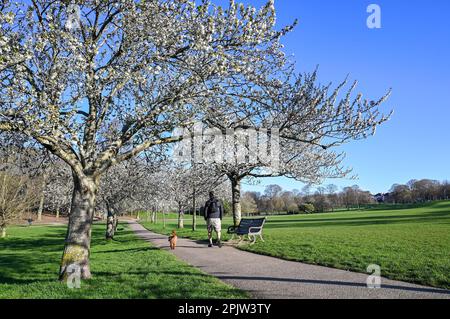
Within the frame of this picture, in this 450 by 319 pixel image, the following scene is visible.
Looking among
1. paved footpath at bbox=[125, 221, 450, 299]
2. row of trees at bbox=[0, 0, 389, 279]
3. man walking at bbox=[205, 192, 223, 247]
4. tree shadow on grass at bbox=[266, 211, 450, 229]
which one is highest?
row of trees at bbox=[0, 0, 389, 279]

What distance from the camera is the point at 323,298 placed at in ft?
18.9

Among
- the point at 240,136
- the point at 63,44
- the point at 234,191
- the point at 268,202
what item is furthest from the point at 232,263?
the point at 268,202

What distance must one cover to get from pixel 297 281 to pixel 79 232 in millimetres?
4979

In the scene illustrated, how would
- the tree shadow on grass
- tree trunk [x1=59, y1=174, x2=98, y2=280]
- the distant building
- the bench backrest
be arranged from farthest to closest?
the distant building
the tree shadow on grass
the bench backrest
tree trunk [x1=59, y1=174, x2=98, y2=280]

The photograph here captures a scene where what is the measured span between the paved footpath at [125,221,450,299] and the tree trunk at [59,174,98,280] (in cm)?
301

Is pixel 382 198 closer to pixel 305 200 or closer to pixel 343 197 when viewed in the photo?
pixel 343 197

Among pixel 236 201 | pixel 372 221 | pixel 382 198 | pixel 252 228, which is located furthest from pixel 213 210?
pixel 382 198

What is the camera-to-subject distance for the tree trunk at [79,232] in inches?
308

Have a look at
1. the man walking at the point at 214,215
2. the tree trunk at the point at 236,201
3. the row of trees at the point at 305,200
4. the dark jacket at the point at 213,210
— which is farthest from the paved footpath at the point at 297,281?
the row of trees at the point at 305,200

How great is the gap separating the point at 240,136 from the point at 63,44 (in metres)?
5.91

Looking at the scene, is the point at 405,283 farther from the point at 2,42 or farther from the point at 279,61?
the point at 2,42

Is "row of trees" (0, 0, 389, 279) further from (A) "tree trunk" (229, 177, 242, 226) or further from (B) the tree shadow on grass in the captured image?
(B) the tree shadow on grass

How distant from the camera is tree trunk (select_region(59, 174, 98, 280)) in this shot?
308 inches

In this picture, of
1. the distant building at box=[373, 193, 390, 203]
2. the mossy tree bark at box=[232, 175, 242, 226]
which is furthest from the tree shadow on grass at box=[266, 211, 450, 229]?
the distant building at box=[373, 193, 390, 203]
